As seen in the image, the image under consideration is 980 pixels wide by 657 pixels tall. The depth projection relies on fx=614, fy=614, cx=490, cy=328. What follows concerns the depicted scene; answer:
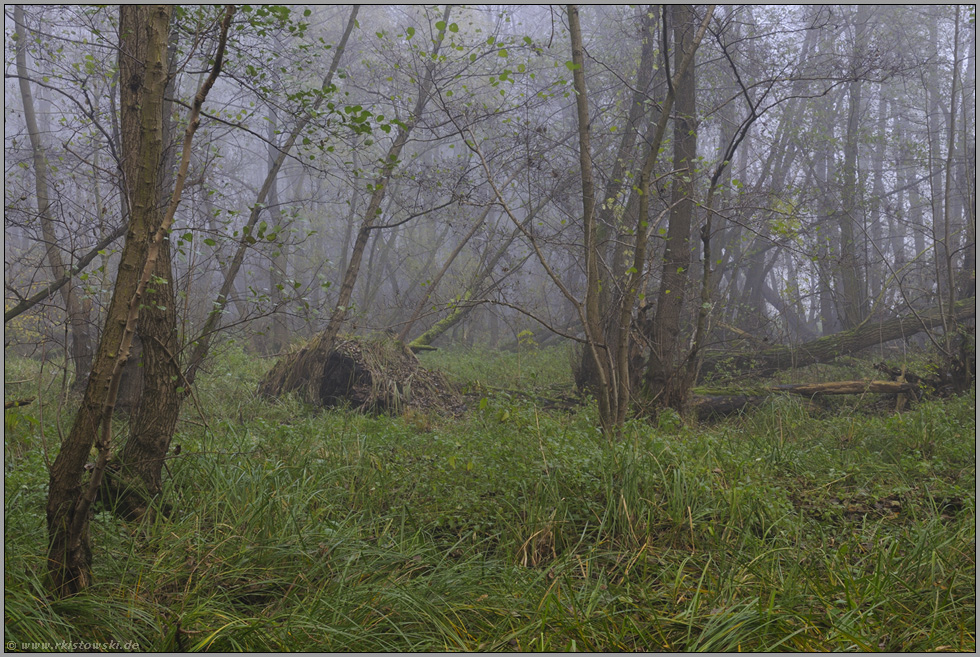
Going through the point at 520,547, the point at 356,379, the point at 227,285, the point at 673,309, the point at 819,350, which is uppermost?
the point at 227,285

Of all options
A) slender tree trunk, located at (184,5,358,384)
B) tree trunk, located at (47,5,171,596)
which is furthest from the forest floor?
slender tree trunk, located at (184,5,358,384)

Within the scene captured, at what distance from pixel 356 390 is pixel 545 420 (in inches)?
134

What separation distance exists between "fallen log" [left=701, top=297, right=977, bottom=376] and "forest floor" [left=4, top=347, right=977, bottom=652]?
4.25 m

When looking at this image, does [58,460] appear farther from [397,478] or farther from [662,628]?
[662,628]

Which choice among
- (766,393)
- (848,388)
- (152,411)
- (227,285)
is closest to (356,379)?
(227,285)

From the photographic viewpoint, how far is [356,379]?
7.62m

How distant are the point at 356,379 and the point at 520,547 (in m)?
4.84

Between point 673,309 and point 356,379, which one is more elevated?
point 673,309

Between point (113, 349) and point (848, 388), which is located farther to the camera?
point (848, 388)

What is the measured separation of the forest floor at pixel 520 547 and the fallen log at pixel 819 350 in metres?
4.25

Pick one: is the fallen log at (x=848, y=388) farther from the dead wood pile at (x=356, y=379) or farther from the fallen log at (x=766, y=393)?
the dead wood pile at (x=356, y=379)

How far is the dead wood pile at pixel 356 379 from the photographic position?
7.45 meters

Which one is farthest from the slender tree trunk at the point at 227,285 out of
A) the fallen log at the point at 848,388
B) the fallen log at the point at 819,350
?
the fallen log at the point at 819,350

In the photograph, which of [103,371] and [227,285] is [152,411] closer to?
[103,371]
